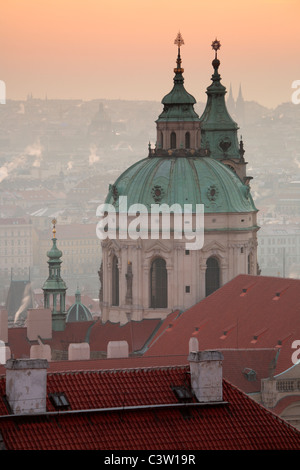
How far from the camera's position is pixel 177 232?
302ft

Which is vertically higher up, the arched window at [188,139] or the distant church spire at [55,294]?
the arched window at [188,139]

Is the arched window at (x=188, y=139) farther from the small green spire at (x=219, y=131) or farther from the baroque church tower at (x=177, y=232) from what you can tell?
the small green spire at (x=219, y=131)

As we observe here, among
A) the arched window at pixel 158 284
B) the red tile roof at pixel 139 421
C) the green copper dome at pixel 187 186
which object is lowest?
the red tile roof at pixel 139 421

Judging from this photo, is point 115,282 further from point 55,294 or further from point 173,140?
point 55,294

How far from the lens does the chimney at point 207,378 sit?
42719mm

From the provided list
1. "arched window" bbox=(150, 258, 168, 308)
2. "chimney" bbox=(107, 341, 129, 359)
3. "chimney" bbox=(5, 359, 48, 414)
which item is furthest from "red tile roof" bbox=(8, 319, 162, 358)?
"chimney" bbox=(5, 359, 48, 414)

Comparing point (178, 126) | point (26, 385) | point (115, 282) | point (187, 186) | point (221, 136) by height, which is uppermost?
point (221, 136)

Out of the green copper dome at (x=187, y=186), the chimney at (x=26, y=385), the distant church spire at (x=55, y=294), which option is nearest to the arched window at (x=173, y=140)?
the green copper dome at (x=187, y=186)

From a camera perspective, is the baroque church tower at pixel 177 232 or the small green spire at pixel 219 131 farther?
the small green spire at pixel 219 131

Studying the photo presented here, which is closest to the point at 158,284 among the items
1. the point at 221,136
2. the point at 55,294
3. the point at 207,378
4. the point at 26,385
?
the point at 221,136

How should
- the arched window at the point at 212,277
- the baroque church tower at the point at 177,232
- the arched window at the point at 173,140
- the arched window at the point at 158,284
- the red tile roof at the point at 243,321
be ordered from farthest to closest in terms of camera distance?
the arched window at the point at 173,140 → the arched window at the point at 212,277 → the arched window at the point at 158,284 → the baroque church tower at the point at 177,232 → the red tile roof at the point at 243,321

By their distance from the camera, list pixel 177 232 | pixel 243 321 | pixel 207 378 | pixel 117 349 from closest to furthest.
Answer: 1. pixel 207 378
2. pixel 243 321
3. pixel 117 349
4. pixel 177 232

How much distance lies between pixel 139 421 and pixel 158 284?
169 feet

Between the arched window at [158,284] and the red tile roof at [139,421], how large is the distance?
48876 mm
